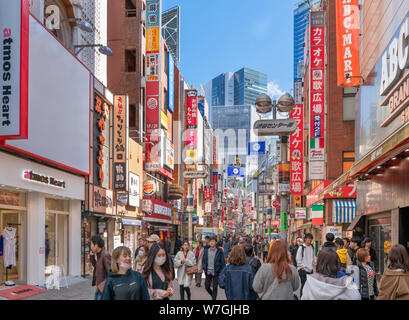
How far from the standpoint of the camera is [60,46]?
19.0 m

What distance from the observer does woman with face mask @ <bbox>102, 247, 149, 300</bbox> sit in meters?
5.45

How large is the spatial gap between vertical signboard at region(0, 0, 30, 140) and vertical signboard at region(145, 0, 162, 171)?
24.2 meters

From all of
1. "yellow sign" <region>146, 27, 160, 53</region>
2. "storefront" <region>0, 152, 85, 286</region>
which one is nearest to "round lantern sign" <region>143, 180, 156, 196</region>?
"yellow sign" <region>146, 27, 160, 53</region>

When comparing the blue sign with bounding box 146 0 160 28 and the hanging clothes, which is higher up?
the blue sign with bounding box 146 0 160 28

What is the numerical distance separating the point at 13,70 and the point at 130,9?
2781 cm

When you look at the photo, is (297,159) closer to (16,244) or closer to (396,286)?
(16,244)

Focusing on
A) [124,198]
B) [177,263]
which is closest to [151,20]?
[124,198]

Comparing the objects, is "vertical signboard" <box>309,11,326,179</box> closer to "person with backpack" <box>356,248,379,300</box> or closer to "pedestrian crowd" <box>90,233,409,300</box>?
"pedestrian crowd" <box>90,233,409,300</box>

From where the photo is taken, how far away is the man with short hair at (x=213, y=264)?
42.3 ft

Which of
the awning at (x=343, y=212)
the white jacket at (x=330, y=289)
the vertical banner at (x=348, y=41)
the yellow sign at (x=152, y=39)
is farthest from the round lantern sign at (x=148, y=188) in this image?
the white jacket at (x=330, y=289)

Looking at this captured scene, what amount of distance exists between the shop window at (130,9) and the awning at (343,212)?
20.7 metres

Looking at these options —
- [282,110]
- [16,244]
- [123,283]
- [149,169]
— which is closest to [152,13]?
[149,169]

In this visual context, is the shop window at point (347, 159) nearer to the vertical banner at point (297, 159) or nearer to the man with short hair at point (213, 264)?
the vertical banner at point (297, 159)

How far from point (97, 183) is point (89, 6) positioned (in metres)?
9.13
